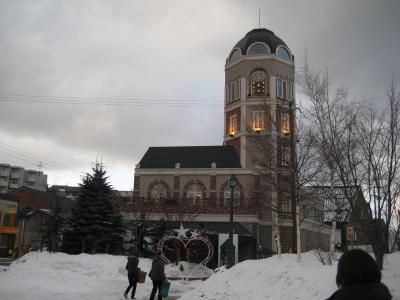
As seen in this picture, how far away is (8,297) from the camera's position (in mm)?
13977

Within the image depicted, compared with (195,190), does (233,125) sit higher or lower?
higher

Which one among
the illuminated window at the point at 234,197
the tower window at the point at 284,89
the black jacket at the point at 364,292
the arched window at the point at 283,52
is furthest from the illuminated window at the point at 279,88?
the black jacket at the point at 364,292

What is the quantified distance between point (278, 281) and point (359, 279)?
10.2m

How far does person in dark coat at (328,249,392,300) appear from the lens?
3605 mm

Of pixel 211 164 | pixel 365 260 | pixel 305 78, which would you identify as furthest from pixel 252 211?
pixel 365 260

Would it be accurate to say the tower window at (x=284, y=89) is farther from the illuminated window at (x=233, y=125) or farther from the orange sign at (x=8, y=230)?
the orange sign at (x=8, y=230)

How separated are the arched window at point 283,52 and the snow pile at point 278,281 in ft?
137

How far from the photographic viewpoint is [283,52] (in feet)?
185

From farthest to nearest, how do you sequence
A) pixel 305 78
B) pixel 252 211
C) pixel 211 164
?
pixel 211 164, pixel 252 211, pixel 305 78

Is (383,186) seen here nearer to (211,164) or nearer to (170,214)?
(170,214)

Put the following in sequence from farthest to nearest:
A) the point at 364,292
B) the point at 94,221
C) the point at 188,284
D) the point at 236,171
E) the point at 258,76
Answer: the point at 258,76
the point at 236,171
the point at 94,221
the point at 188,284
the point at 364,292

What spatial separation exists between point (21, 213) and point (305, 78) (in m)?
41.5

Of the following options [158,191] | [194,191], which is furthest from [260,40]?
[158,191]

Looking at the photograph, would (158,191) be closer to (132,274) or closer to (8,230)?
(8,230)
